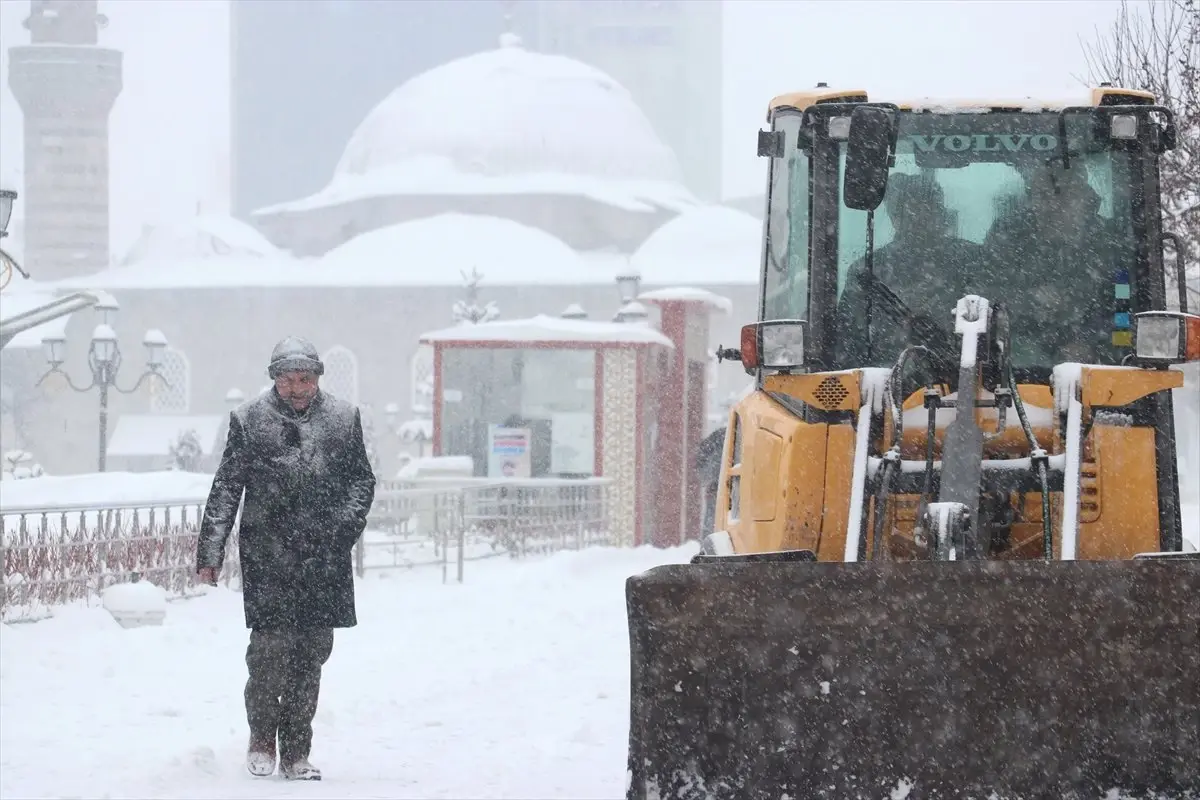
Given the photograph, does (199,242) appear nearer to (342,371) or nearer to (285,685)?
(342,371)

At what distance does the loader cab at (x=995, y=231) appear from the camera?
5.57 meters

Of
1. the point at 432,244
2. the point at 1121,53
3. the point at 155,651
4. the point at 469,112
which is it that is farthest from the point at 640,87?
the point at 155,651

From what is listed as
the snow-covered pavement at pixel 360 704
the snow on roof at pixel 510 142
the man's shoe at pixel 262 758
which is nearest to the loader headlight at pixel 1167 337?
the snow-covered pavement at pixel 360 704

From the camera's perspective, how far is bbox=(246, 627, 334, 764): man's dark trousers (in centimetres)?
570

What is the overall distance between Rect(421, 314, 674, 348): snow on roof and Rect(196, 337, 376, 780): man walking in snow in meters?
12.1

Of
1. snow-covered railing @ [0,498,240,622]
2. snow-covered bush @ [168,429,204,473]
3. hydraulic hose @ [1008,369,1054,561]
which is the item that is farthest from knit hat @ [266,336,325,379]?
snow-covered bush @ [168,429,204,473]

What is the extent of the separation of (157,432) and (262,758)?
151 ft

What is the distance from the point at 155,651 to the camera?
9172 millimetres

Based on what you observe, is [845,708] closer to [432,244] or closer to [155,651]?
[155,651]

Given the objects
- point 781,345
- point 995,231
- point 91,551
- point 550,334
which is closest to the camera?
point 781,345

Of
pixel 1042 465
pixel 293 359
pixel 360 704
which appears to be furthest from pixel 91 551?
pixel 1042 465

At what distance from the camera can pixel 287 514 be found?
228 inches

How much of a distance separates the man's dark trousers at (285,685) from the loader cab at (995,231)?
1946 mm

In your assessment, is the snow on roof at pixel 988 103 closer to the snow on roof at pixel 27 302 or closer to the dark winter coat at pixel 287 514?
the dark winter coat at pixel 287 514
